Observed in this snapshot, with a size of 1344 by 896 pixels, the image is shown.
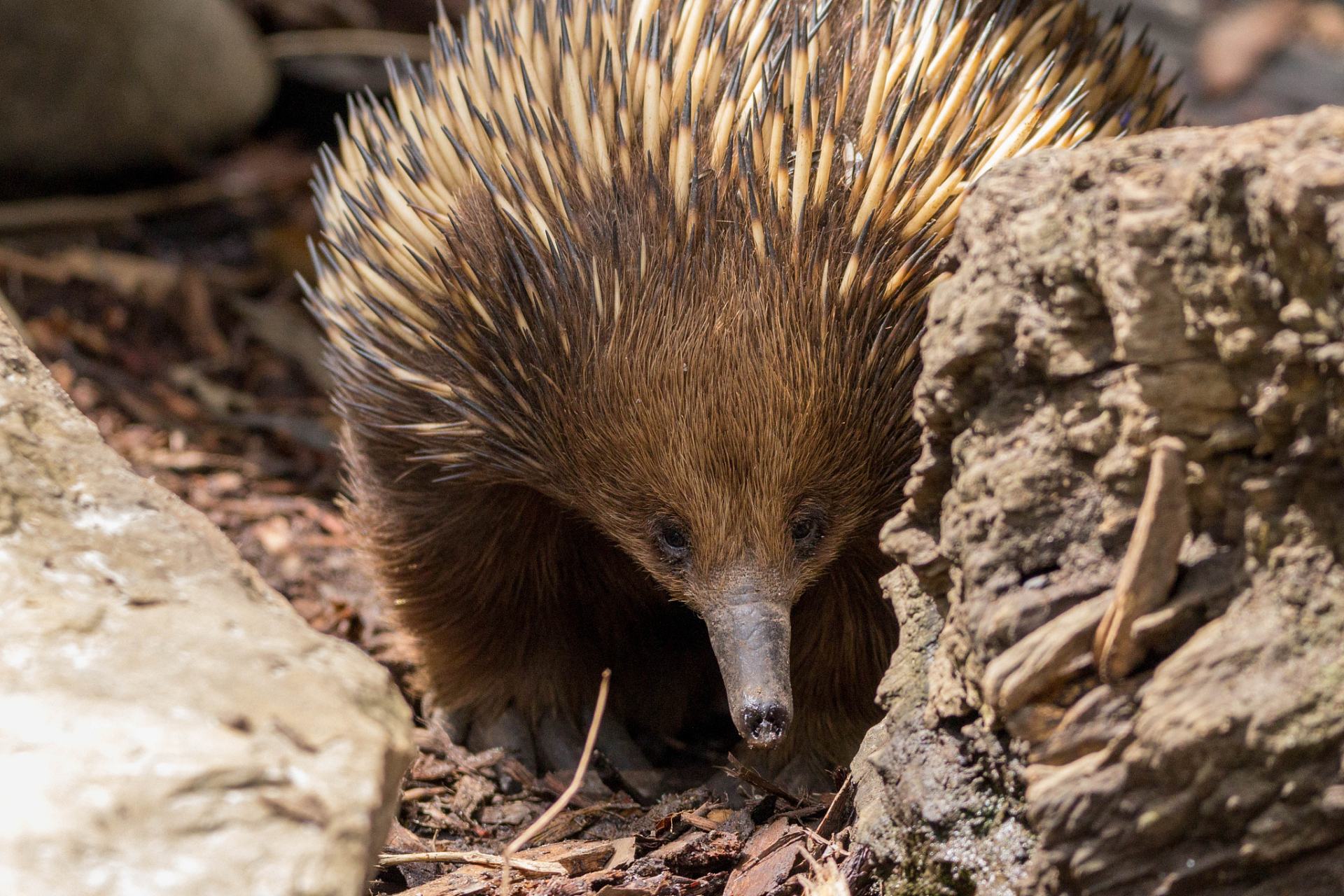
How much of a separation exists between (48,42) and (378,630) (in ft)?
11.5

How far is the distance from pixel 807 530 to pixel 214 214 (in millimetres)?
4929

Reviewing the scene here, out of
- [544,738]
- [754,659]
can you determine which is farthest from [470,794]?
[754,659]

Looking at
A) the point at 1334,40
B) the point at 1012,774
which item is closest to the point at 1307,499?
the point at 1012,774

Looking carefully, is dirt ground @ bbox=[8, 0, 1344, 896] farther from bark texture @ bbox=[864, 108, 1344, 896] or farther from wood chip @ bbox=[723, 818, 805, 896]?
bark texture @ bbox=[864, 108, 1344, 896]

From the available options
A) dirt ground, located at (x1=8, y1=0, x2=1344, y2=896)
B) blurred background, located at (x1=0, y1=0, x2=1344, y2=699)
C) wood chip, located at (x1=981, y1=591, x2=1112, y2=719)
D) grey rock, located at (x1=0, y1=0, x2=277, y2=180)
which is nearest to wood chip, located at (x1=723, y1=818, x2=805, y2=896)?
dirt ground, located at (x1=8, y1=0, x2=1344, y2=896)

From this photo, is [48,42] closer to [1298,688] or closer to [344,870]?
[344,870]

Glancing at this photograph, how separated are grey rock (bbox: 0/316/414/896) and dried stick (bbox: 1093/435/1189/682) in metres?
0.86

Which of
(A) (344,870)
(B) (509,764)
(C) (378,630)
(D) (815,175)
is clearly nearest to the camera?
(A) (344,870)

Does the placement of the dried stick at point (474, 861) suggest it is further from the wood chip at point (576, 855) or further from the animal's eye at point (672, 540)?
the animal's eye at point (672, 540)

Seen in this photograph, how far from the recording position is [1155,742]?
1552mm

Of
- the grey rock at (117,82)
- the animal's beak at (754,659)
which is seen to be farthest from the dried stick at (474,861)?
the grey rock at (117,82)

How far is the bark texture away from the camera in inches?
58.1

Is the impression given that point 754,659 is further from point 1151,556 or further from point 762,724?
point 1151,556

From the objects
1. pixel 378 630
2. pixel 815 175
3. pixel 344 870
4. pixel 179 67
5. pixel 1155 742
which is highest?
pixel 815 175
